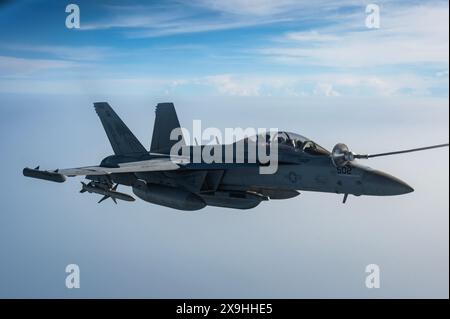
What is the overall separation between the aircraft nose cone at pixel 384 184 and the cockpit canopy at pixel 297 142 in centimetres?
113

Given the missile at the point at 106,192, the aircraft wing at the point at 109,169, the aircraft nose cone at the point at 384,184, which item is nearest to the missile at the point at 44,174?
the aircraft wing at the point at 109,169

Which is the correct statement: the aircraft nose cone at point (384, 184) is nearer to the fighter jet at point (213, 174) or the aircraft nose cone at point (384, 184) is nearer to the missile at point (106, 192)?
the fighter jet at point (213, 174)

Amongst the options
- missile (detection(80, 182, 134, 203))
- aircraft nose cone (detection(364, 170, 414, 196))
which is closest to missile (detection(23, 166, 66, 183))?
missile (detection(80, 182, 134, 203))

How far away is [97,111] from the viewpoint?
18.0 meters

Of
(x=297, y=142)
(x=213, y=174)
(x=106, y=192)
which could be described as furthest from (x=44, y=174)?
(x=297, y=142)

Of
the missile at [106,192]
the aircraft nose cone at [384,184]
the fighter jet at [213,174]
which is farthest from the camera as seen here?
the missile at [106,192]

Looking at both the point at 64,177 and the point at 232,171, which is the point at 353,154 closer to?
the point at 232,171

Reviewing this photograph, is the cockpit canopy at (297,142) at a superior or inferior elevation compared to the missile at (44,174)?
superior

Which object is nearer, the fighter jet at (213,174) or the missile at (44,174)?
the fighter jet at (213,174)

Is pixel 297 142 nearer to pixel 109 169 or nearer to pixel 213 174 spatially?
pixel 213 174

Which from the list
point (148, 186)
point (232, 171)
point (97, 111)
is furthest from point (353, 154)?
point (97, 111)

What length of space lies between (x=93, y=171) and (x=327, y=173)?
200 inches

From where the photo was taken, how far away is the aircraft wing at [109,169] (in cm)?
1403

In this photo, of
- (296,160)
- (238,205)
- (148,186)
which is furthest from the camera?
(148,186)
